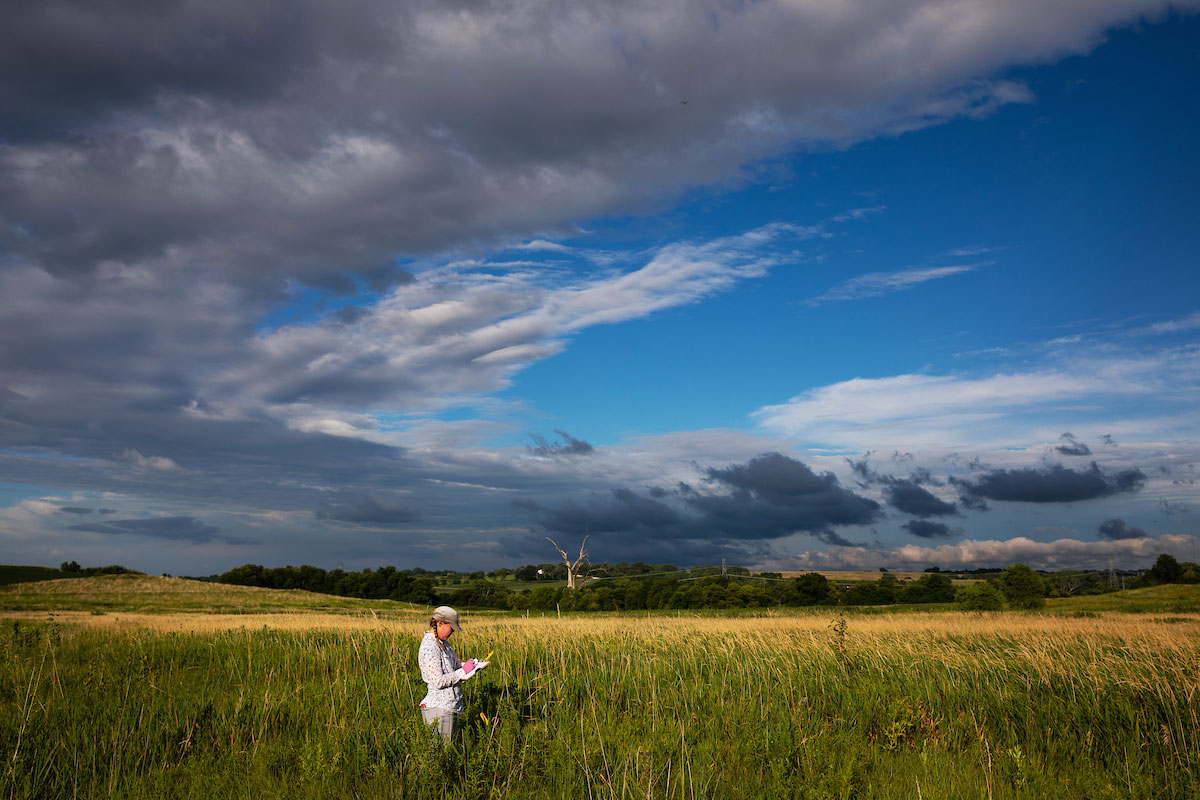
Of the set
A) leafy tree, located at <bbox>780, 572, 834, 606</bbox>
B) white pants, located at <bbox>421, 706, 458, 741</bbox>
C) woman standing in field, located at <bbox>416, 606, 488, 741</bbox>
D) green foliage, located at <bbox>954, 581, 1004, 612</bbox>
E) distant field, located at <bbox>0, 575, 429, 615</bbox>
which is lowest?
leafy tree, located at <bbox>780, 572, 834, 606</bbox>

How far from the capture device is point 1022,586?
7038 cm

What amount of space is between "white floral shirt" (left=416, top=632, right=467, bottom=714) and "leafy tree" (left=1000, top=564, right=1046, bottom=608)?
78.8 metres

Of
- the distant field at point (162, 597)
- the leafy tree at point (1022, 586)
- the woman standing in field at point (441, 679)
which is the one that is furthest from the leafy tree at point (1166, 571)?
the woman standing in field at point (441, 679)

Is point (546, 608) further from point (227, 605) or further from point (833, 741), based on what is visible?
point (833, 741)

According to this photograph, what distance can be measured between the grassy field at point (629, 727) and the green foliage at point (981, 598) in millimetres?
64452

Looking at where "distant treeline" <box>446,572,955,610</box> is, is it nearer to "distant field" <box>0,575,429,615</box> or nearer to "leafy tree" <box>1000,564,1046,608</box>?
"leafy tree" <box>1000,564,1046,608</box>

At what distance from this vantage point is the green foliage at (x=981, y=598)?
227 ft

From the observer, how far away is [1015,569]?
71.4 m

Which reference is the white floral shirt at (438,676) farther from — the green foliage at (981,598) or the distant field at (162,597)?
the green foliage at (981,598)

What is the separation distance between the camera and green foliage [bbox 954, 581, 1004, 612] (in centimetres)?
6931

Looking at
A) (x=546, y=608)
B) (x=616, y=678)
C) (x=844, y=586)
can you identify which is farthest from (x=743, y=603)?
(x=616, y=678)

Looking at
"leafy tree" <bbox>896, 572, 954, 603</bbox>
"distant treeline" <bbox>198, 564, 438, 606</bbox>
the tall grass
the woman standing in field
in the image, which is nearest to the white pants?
the woman standing in field

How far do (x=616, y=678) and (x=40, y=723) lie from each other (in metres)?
7.84

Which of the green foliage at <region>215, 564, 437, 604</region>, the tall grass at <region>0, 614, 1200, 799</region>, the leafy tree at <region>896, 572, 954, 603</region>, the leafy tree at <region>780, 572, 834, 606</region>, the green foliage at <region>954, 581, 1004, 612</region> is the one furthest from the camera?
the green foliage at <region>215, 564, 437, 604</region>
